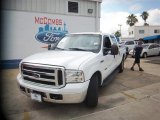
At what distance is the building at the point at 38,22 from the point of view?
10.2m

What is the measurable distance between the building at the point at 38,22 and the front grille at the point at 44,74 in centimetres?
652

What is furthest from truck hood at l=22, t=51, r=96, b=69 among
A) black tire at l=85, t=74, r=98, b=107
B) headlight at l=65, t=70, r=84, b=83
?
black tire at l=85, t=74, r=98, b=107

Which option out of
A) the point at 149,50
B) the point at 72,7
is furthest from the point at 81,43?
the point at 149,50

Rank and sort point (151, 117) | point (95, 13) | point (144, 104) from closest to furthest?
1. point (151, 117)
2. point (144, 104)
3. point (95, 13)

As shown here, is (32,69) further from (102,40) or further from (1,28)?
(1,28)

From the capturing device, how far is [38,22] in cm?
1113

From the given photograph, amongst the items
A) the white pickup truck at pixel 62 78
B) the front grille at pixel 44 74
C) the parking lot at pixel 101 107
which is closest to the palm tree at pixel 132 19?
the parking lot at pixel 101 107

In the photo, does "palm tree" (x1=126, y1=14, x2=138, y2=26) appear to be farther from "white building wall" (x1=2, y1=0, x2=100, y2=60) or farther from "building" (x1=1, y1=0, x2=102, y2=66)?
"white building wall" (x1=2, y1=0, x2=100, y2=60)

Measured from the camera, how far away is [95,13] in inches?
512

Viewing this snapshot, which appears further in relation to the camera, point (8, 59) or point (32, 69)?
point (8, 59)

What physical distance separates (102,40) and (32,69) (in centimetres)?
240

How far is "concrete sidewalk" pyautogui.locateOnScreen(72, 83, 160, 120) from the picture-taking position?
4.25 meters

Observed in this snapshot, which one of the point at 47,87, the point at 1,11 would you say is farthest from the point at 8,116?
the point at 1,11

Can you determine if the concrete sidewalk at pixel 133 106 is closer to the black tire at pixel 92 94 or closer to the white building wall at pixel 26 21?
the black tire at pixel 92 94
